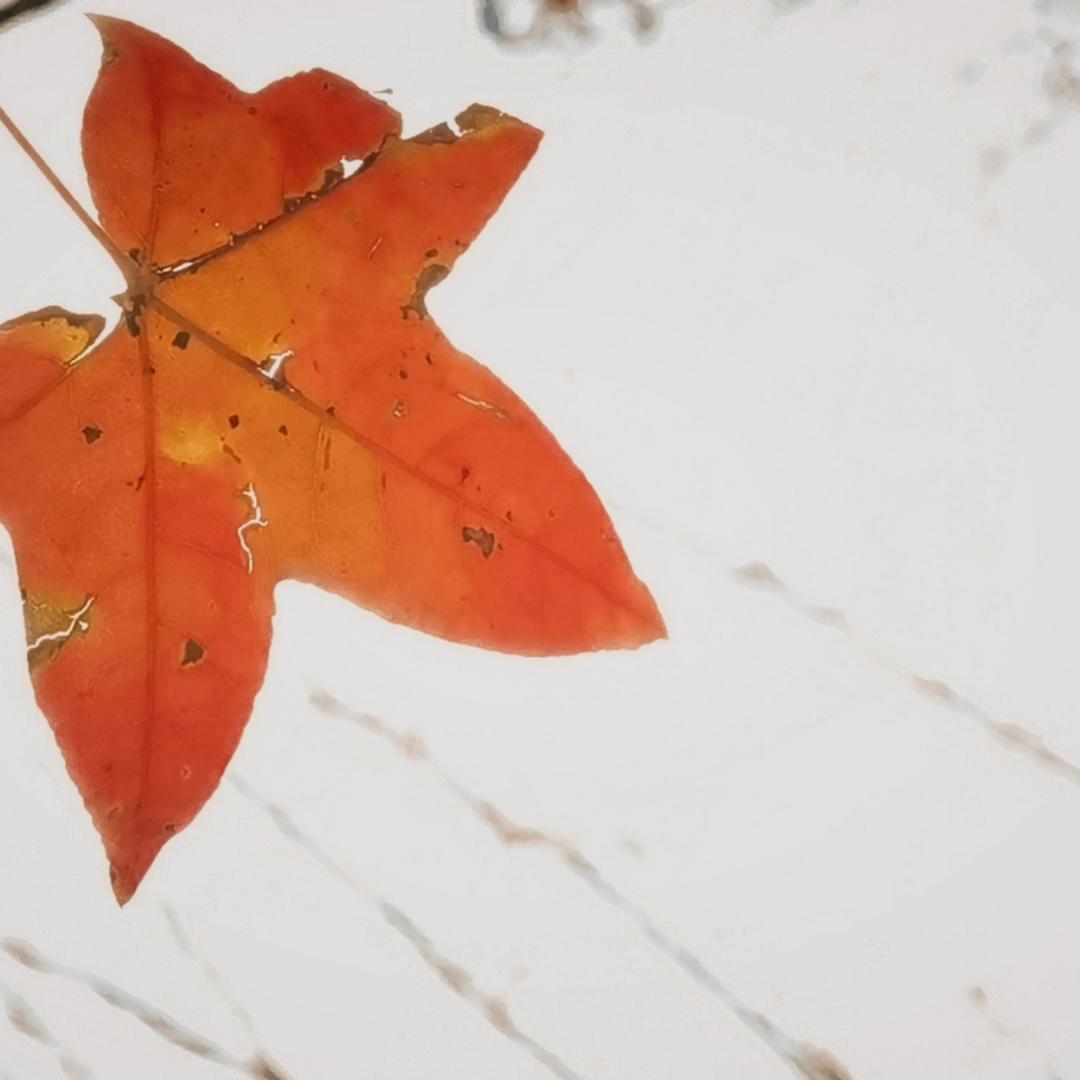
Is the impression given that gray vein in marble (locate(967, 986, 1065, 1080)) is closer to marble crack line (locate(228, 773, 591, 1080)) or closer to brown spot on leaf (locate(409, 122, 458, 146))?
marble crack line (locate(228, 773, 591, 1080))

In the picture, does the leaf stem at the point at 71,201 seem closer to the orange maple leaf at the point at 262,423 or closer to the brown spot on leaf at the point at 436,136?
the orange maple leaf at the point at 262,423

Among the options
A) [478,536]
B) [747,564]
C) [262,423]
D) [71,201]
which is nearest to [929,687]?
[747,564]

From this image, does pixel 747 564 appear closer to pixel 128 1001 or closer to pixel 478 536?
pixel 478 536

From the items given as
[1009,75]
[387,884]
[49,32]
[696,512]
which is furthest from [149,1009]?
[1009,75]

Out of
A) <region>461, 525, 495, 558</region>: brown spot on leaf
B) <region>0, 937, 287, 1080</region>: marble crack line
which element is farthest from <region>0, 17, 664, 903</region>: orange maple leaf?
<region>0, 937, 287, 1080</region>: marble crack line

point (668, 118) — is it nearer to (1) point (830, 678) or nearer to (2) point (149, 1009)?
(1) point (830, 678)

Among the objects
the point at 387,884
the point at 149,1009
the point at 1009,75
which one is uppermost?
the point at 1009,75
